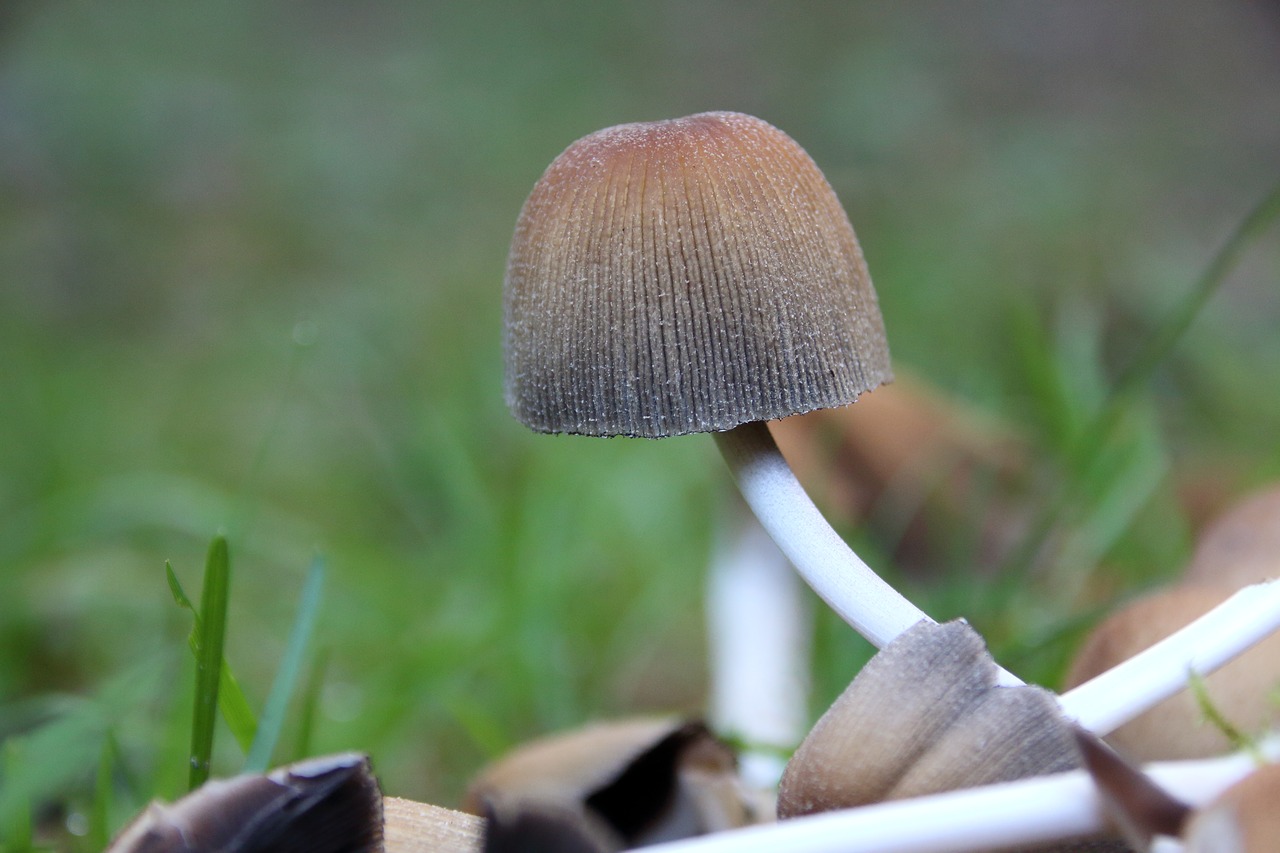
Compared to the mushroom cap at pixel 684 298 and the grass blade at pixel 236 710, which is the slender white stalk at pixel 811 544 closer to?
the mushroom cap at pixel 684 298

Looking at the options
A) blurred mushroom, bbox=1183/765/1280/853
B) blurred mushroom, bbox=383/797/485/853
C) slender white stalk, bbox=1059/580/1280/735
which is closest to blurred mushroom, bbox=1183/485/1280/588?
slender white stalk, bbox=1059/580/1280/735

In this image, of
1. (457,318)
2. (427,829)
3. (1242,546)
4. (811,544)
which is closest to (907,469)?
(1242,546)

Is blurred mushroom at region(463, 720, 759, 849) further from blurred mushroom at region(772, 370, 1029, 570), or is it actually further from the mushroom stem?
blurred mushroom at region(772, 370, 1029, 570)

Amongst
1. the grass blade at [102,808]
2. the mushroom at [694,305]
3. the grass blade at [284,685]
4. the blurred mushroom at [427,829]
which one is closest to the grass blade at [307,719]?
the grass blade at [284,685]

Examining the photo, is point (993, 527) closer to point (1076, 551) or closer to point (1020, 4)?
point (1076, 551)

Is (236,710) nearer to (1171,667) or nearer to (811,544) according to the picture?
(811,544)
